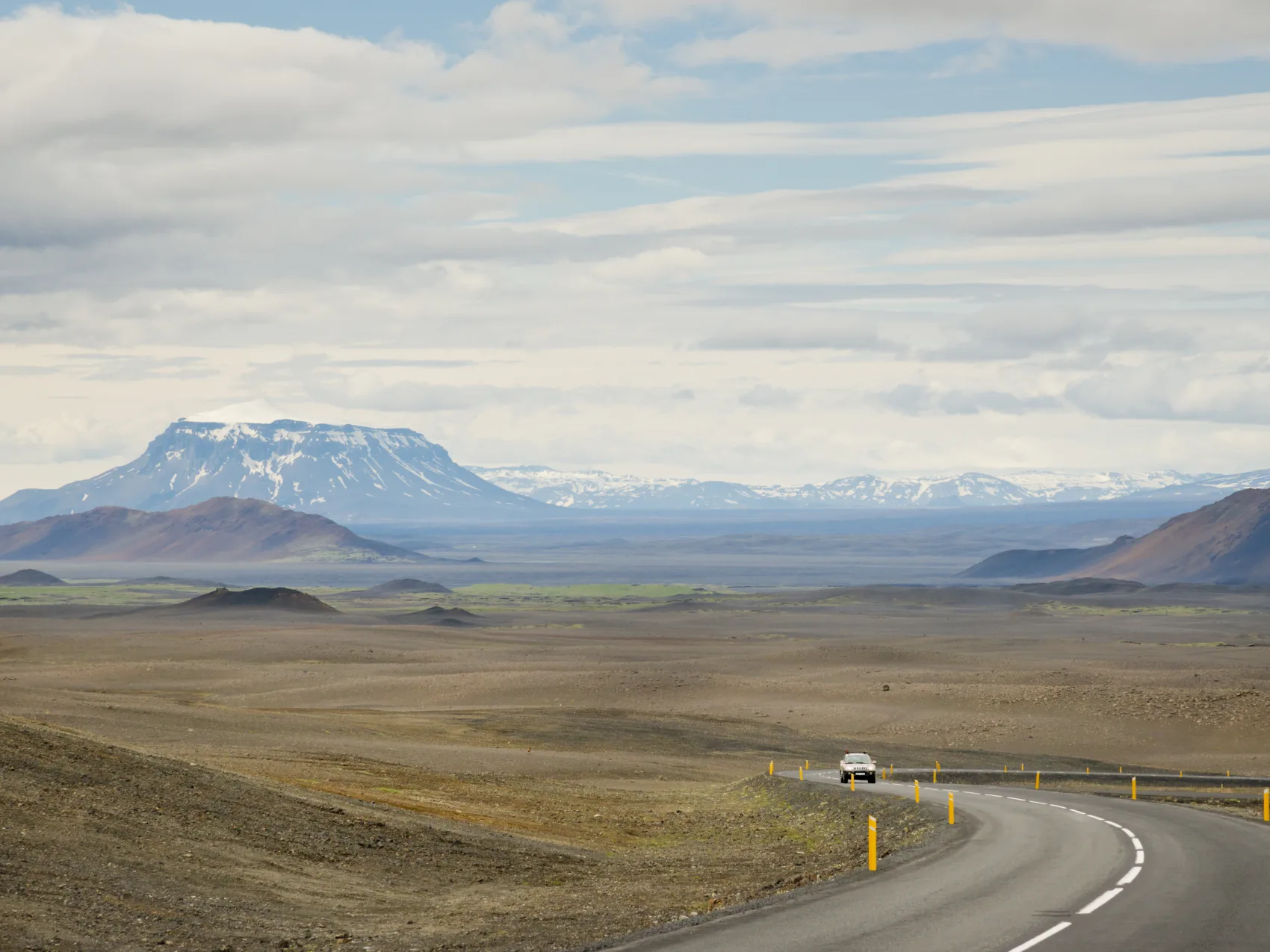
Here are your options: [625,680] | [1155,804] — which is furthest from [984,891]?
[625,680]

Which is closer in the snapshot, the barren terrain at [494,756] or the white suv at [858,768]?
the barren terrain at [494,756]

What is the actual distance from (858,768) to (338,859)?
87.3ft

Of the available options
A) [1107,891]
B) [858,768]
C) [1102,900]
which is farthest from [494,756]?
[1102,900]

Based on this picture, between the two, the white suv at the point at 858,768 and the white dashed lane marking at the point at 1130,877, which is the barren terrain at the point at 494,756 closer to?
the white suv at the point at 858,768

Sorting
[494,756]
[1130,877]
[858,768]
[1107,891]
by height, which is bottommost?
[494,756]

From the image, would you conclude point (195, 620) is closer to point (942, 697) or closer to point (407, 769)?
point (942, 697)

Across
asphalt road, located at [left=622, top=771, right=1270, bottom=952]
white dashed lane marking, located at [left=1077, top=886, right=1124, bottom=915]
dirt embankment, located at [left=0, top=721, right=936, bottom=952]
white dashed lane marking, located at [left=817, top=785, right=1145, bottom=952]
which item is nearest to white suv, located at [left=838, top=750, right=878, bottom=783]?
white dashed lane marking, located at [left=817, top=785, right=1145, bottom=952]

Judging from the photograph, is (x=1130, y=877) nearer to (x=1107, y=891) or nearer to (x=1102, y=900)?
(x=1107, y=891)

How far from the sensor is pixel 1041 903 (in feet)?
73.7

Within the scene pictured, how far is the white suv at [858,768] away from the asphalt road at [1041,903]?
705 inches

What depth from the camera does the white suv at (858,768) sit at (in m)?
51.7

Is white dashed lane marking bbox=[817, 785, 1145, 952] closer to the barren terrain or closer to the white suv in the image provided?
the barren terrain

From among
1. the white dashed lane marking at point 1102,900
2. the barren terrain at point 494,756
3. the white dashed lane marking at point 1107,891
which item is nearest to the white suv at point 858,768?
the barren terrain at point 494,756

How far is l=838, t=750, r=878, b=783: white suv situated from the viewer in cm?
5169
